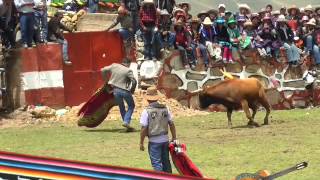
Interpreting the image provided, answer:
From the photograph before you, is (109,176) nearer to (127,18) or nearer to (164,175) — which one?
(164,175)

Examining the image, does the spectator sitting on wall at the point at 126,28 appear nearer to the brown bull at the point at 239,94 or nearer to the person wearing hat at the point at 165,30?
the person wearing hat at the point at 165,30

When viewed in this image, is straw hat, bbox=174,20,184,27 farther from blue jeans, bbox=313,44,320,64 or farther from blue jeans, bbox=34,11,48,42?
blue jeans, bbox=313,44,320,64

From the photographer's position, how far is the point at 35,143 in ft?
49.6

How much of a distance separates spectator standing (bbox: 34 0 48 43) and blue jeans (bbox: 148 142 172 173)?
10098 mm

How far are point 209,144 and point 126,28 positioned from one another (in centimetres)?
671

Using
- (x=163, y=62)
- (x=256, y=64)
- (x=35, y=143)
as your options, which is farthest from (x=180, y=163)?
(x=256, y=64)

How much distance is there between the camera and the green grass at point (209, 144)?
12.2 m

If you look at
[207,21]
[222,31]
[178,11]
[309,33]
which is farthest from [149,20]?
[309,33]

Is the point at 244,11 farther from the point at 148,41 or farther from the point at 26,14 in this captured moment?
the point at 26,14

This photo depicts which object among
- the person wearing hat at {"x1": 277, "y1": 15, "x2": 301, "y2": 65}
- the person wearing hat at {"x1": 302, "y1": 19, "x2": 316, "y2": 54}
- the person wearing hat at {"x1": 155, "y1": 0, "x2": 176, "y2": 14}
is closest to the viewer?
the person wearing hat at {"x1": 277, "y1": 15, "x2": 301, "y2": 65}

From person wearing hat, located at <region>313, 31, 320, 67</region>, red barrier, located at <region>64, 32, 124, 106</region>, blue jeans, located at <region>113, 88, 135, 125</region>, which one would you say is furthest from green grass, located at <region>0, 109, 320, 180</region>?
person wearing hat, located at <region>313, 31, 320, 67</region>

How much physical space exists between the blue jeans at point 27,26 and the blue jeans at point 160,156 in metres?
9.53

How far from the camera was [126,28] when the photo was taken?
20578 mm

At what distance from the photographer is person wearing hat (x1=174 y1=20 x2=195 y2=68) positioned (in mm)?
20522
